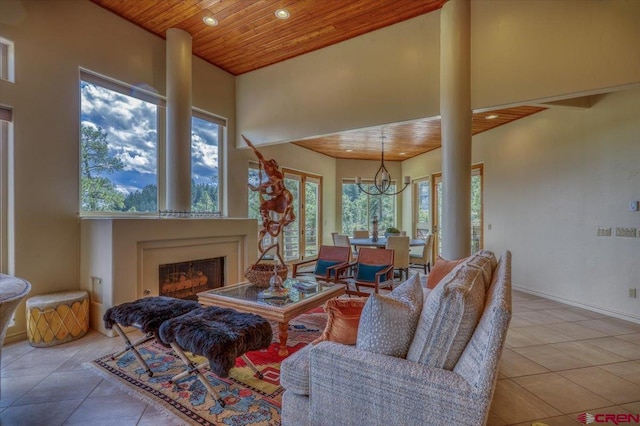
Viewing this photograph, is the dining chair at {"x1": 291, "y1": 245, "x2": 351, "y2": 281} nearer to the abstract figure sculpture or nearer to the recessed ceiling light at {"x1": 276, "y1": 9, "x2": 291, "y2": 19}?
the abstract figure sculpture

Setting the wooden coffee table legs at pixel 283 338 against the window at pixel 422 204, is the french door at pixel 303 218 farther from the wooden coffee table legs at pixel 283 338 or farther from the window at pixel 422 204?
the wooden coffee table legs at pixel 283 338

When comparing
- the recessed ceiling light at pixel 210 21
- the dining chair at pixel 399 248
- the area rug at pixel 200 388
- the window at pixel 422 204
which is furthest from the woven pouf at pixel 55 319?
the window at pixel 422 204

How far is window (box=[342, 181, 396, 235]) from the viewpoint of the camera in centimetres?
891

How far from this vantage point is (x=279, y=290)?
2984 millimetres

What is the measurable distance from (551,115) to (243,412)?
5.57m

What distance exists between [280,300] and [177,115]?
302 centimetres

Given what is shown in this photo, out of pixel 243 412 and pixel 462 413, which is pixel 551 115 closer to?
pixel 462 413

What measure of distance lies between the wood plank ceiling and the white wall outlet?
202 cm

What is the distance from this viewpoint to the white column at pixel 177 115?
4234 mm

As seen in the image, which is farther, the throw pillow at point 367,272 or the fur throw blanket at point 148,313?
the throw pillow at point 367,272

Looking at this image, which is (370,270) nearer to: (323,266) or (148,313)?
(323,266)

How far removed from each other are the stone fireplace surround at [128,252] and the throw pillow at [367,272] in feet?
7.00

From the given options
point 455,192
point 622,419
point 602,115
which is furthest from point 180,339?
point 602,115

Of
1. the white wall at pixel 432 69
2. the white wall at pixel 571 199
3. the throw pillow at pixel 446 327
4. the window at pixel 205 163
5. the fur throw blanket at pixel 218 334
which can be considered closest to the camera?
the throw pillow at pixel 446 327
